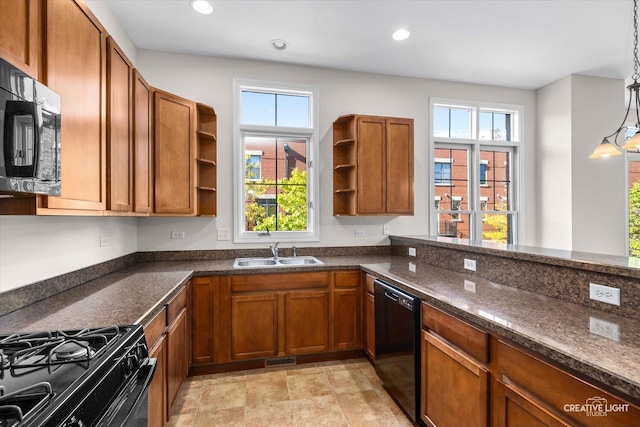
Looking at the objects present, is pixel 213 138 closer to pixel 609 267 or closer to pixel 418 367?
pixel 418 367

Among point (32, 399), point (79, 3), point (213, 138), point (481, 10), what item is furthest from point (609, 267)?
point (213, 138)

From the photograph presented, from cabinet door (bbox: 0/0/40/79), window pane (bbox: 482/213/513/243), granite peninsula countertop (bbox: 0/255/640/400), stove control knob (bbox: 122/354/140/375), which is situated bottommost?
stove control knob (bbox: 122/354/140/375)

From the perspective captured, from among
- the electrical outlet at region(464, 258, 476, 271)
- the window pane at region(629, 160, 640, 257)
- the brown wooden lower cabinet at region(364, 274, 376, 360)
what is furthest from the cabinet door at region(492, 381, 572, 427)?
the window pane at region(629, 160, 640, 257)

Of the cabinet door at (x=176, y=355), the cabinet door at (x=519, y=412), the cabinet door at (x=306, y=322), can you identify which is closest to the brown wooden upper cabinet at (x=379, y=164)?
the cabinet door at (x=306, y=322)

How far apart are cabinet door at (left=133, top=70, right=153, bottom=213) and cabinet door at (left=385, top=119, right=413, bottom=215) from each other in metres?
2.23

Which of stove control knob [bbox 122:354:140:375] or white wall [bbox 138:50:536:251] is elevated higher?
white wall [bbox 138:50:536:251]

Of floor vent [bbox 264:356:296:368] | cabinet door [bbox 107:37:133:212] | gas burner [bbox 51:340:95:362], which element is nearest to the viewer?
gas burner [bbox 51:340:95:362]

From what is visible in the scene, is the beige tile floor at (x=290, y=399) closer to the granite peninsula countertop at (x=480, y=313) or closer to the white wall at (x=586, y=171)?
the granite peninsula countertop at (x=480, y=313)

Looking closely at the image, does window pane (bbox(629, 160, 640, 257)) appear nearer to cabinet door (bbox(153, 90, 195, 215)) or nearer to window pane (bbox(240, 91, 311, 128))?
window pane (bbox(240, 91, 311, 128))

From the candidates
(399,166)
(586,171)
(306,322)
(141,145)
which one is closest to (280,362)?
(306,322)

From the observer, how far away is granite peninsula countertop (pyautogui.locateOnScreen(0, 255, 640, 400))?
3.22 ft

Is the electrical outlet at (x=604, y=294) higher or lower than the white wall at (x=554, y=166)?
lower

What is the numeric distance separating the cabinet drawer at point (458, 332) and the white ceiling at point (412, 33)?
2354mm

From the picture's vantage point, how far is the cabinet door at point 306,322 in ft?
8.98
